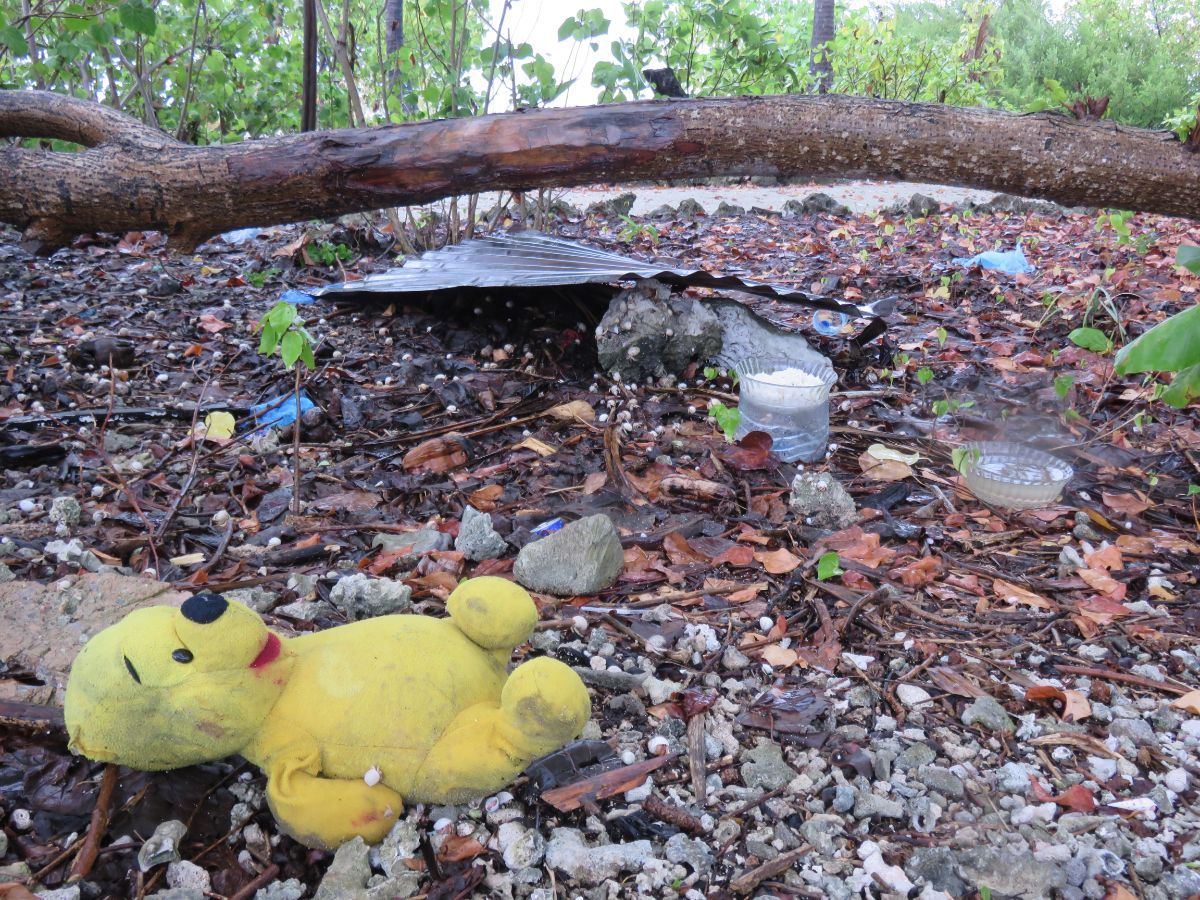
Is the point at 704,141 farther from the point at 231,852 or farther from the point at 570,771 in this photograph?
the point at 231,852

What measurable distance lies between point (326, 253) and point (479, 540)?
3.94 meters

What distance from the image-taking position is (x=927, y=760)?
1.65m

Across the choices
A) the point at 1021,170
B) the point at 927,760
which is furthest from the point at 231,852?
the point at 1021,170

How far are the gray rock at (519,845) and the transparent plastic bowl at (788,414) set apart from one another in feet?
5.96

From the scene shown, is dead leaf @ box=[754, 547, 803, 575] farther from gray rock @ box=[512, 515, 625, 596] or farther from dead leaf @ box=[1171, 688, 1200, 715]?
dead leaf @ box=[1171, 688, 1200, 715]

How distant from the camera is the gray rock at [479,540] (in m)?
2.33

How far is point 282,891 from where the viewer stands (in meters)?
1.35

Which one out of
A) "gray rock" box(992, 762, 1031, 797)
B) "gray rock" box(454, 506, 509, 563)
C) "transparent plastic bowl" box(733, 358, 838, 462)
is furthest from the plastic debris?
"gray rock" box(992, 762, 1031, 797)

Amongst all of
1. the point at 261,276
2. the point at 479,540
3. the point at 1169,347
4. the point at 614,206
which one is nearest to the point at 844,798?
the point at 1169,347

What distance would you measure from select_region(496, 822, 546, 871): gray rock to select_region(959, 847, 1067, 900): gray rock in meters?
0.69

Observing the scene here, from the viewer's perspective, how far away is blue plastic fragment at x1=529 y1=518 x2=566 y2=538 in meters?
2.45

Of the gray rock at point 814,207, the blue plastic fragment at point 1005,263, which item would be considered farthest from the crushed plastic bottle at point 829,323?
the gray rock at point 814,207

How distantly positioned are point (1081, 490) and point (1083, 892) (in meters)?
1.73

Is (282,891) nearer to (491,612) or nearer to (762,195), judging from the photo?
(491,612)
